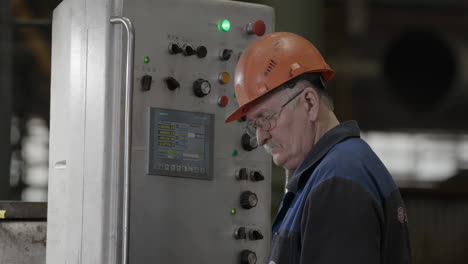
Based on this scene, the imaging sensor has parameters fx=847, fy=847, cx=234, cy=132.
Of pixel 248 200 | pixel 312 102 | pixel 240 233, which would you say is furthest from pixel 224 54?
pixel 312 102


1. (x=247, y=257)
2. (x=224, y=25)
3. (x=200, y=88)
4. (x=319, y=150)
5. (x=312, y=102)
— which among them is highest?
(x=224, y=25)

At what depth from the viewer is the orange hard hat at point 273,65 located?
92.5 inches

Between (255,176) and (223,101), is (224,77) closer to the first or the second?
(223,101)

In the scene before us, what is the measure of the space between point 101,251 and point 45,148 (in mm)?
9843

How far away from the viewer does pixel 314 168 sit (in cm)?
221

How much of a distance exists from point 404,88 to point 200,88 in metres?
2.08

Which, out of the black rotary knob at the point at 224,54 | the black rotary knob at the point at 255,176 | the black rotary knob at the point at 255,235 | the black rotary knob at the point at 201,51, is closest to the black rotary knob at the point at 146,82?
the black rotary knob at the point at 201,51

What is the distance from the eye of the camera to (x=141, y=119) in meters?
3.16

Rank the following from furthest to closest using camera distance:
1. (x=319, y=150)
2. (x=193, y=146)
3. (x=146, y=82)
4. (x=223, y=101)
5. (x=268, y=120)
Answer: (x=223, y=101) < (x=193, y=146) < (x=146, y=82) < (x=268, y=120) < (x=319, y=150)

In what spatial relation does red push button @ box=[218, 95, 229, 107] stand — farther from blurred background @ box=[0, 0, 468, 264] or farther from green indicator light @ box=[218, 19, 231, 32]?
blurred background @ box=[0, 0, 468, 264]

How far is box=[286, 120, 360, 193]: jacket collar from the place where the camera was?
2.19 metres

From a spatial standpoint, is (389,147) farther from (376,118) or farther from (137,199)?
(137,199)

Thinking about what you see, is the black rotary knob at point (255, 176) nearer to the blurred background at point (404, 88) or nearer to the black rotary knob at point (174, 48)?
the black rotary knob at point (174, 48)

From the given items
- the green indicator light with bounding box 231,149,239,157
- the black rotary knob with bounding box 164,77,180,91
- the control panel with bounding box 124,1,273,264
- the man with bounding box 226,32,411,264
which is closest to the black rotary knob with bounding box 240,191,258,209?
the control panel with bounding box 124,1,273,264
